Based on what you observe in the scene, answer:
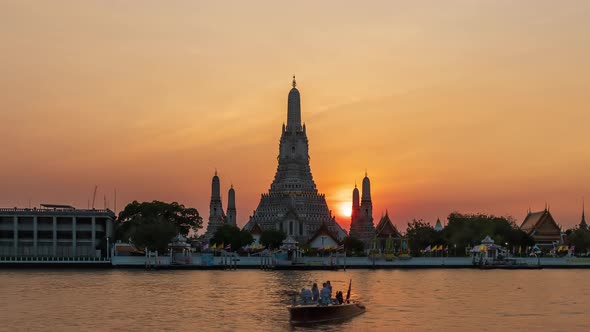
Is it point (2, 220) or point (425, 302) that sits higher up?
point (2, 220)

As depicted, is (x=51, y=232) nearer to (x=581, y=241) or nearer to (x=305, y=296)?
(x=581, y=241)

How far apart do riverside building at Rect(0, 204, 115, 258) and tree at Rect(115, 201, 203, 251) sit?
5.75 metres

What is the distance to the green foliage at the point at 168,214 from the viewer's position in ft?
529

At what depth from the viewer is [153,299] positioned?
240 ft

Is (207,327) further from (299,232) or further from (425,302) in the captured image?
(299,232)

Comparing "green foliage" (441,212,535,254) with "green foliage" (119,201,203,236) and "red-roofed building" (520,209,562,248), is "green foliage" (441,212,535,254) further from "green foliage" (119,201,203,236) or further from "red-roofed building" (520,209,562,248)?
"green foliage" (119,201,203,236)

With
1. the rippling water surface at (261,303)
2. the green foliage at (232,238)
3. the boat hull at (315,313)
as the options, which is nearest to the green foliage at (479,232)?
the green foliage at (232,238)

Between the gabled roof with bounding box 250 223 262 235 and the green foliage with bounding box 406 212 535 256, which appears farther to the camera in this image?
the gabled roof with bounding box 250 223 262 235

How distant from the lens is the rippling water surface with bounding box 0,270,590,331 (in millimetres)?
55750

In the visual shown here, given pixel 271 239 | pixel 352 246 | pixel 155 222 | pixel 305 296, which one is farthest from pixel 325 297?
pixel 352 246

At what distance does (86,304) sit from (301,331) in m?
23.4

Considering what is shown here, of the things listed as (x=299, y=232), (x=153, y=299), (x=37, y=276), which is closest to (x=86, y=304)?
(x=153, y=299)

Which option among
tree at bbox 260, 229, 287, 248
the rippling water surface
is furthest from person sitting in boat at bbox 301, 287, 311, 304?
tree at bbox 260, 229, 287, 248

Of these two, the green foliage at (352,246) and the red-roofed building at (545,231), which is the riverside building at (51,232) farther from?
the red-roofed building at (545,231)
